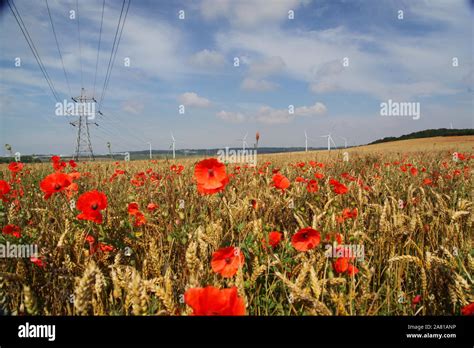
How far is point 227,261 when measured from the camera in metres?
1.09

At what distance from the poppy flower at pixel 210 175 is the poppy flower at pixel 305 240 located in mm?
480

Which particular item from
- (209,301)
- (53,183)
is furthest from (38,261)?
(209,301)

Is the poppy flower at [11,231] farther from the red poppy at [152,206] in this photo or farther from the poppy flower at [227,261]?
the poppy flower at [227,261]

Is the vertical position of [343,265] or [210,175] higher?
[210,175]

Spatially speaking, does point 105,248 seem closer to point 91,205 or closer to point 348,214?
point 91,205

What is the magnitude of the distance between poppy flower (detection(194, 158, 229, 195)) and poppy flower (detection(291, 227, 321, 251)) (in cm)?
48

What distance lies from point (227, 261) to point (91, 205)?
773 mm

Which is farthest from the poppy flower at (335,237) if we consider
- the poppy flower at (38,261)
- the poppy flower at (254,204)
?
the poppy flower at (38,261)

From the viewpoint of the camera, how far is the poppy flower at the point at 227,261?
1053mm

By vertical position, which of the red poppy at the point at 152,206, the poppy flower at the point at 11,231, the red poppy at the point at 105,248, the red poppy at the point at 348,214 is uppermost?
the red poppy at the point at 152,206

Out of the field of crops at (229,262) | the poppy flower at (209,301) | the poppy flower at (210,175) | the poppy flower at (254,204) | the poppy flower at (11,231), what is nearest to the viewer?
the poppy flower at (209,301)
